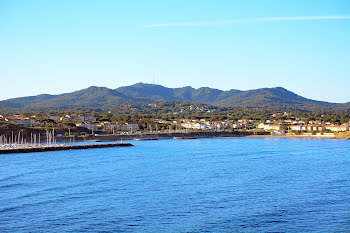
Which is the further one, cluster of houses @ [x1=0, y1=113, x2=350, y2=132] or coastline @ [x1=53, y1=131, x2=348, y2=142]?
cluster of houses @ [x1=0, y1=113, x2=350, y2=132]

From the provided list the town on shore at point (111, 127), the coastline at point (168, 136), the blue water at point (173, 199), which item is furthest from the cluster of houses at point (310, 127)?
the blue water at point (173, 199)

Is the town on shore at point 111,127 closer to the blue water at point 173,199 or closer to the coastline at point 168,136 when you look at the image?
the coastline at point 168,136

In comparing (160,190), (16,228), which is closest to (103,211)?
(16,228)

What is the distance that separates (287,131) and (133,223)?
109 meters

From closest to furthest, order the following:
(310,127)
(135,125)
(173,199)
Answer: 1. (173,199)
2. (135,125)
3. (310,127)

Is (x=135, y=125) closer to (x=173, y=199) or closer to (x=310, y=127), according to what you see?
(x=310, y=127)

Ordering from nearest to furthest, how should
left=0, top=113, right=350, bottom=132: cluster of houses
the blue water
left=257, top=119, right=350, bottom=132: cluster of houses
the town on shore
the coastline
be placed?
1. the blue water
2. the town on shore
3. the coastline
4. left=0, top=113, right=350, bottom=132: cluster of houses
5. left=257, top=119, right=350, bottom=132: cluster of houses

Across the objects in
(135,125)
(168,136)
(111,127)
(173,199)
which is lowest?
(173,199)

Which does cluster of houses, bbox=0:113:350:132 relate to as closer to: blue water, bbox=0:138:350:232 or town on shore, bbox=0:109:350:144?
town on shore, bbox=0:109:350:144

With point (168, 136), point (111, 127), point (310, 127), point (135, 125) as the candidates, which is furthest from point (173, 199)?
point (310, 127)

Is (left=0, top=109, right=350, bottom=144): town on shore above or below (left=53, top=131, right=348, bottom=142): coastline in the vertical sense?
above

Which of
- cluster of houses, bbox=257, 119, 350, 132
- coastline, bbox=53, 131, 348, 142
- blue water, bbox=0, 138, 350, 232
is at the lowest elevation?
blue water, bbox=0, 138, 350, 232

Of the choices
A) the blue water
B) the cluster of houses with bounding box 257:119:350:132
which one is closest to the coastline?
the cluster of houses with bounding box 257:119:350:132

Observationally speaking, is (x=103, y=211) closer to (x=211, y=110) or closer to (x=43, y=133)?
(x=43, y=133)
